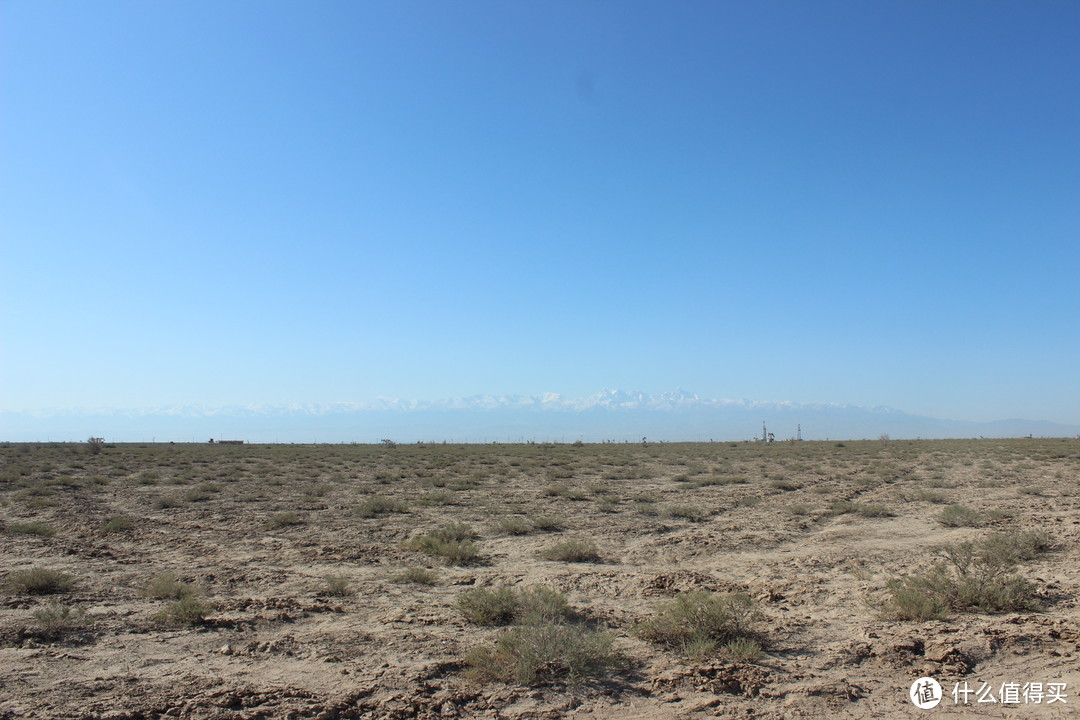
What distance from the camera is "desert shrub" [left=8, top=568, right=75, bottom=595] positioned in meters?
9.91

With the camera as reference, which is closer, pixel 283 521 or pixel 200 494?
pixel 283 521

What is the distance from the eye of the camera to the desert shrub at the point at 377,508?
736 inches

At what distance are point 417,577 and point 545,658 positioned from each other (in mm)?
4533

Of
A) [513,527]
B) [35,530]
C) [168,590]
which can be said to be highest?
[168,590]

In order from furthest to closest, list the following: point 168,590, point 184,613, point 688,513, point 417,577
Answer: point 688,513, point 417,577, point 168,590, point 184,613

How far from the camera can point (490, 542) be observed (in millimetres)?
14625

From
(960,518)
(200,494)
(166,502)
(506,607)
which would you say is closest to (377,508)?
(166,502)

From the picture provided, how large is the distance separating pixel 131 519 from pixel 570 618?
1463 centimetres

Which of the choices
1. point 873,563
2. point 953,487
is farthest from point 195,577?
point 953,487

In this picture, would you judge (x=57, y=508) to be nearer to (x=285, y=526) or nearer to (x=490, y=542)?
(x=285, y=526)

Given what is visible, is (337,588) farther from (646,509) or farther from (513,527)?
(646,509)

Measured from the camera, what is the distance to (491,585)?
10.8 metres

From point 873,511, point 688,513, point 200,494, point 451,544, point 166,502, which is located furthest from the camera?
point 200,494

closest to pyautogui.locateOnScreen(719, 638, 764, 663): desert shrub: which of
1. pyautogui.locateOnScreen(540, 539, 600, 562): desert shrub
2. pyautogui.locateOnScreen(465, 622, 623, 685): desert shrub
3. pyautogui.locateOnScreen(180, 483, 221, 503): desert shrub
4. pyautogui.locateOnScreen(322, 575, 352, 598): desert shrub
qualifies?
pyautogui.locateOnScreen(465, 622, 623, 685): desert shrub
